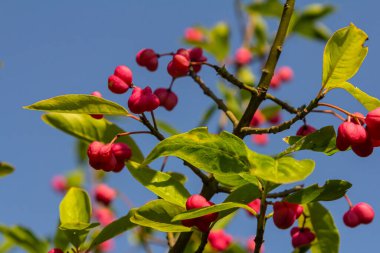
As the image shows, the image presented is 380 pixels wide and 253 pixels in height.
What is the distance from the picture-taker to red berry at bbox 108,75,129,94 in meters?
2.18

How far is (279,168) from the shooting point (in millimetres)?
1457

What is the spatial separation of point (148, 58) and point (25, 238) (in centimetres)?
121

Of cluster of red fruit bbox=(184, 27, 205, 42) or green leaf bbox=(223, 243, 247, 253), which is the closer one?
green leaf bbox=(223, 243, 247, 253)

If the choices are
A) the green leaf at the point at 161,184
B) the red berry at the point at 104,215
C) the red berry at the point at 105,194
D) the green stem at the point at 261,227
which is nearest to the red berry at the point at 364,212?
the green stem at the point at 261,227

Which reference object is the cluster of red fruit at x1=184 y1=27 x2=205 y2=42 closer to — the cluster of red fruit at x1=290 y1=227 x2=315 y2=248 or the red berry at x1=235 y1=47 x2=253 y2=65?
the red berry at x1=235 y1=47 x2=253 y2=65

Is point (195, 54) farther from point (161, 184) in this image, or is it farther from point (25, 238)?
point (25, 238)

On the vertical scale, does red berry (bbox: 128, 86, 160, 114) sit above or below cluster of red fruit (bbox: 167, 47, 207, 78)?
below

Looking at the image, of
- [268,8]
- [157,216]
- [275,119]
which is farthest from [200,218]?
[268,8]

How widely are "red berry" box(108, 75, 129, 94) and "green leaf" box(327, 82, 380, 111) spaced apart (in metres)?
0.74

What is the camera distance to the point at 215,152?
1.65 metres

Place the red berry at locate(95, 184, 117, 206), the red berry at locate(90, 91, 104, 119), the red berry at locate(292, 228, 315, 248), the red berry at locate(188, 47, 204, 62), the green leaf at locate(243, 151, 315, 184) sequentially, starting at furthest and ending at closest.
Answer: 1. the red berry at locate(95, 184, 117, 206)
2. the red berry at locate(188, 47, 204, 62)
3. the red berry at locate(292, 228, 315, 248)
4. the red berry at locate(90, 91, 104, 119)
5. the green leaf at locate(243, 151, 315, 184)

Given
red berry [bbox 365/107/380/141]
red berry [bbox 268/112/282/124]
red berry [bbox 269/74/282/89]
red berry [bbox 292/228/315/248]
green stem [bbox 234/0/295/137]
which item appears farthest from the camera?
red berry [bbox 269/74/282/89]

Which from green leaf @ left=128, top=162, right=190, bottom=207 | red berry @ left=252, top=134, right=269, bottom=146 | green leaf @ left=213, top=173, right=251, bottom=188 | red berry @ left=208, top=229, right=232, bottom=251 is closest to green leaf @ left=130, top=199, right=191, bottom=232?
green leaf @ left=128, top=162, right=190, bottom=207

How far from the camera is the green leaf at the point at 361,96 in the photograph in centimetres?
184
